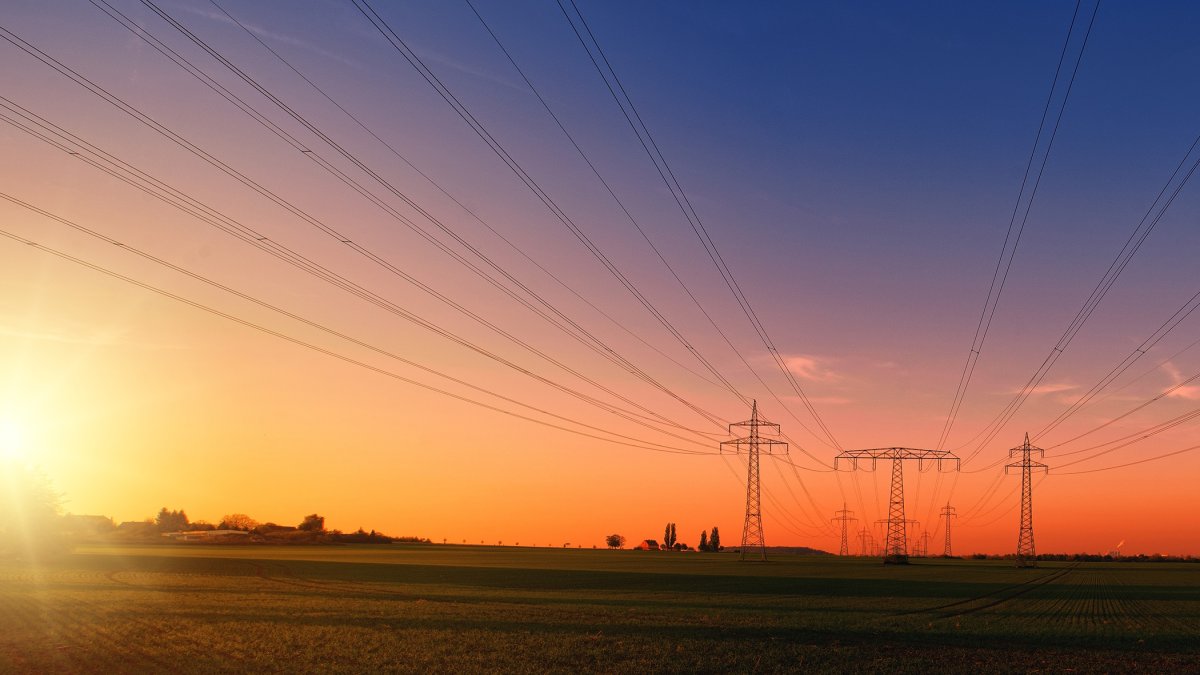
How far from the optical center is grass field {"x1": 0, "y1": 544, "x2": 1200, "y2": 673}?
89.5 ft

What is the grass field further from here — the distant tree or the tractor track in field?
the distant tree

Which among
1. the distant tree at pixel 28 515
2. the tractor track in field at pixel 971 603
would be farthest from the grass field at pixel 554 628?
the distant tree at pixel 28 515

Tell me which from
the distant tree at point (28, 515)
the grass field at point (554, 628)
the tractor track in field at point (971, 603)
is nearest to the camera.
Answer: the grass field at point (554, 628)

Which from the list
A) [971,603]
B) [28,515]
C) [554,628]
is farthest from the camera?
[28,515]

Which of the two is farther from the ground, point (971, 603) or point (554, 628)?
point (971, 603)

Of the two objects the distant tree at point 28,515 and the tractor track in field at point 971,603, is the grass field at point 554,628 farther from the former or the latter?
the distant tree at point 28,515

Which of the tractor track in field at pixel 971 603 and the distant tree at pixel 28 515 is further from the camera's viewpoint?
the distant tree at pixel 28 515

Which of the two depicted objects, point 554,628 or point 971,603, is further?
point 971,603

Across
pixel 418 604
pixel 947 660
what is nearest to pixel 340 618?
pixel 418 604

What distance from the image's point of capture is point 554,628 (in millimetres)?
35688

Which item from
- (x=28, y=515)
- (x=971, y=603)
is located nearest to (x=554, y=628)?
(x=971, y=603)

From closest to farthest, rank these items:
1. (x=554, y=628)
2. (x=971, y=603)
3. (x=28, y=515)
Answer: (x=554, y=628) → (x=971, y=603) → (x=28, y=515)

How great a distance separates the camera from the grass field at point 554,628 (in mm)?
27266

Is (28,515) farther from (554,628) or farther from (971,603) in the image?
(971,603)
